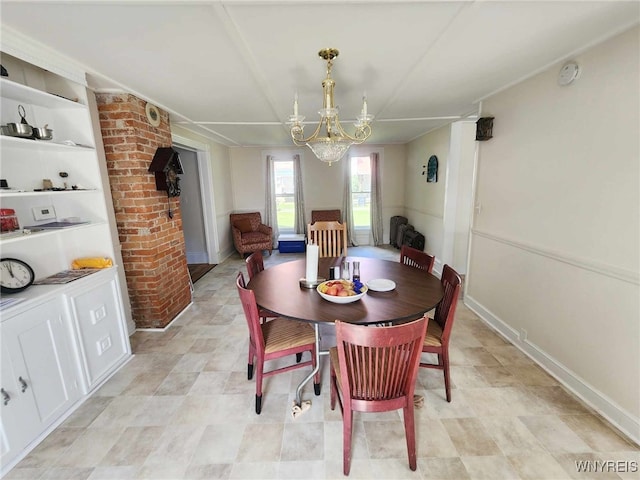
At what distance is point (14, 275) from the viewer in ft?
5.44

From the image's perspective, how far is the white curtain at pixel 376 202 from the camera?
5.93 m

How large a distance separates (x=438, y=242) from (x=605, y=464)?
3.23m

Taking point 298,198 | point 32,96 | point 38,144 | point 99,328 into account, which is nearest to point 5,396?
point 99,328

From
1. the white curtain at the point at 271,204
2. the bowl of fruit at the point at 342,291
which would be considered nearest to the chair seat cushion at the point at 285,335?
the bowl of fruit at the point at 342,291

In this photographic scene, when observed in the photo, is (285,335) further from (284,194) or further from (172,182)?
(284,194)

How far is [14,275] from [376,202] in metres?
5.53

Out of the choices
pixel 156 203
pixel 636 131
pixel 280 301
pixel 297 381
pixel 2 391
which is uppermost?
pixel 636 131

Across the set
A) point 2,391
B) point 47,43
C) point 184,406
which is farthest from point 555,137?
point 2,391

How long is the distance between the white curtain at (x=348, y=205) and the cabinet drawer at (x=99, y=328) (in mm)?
4658

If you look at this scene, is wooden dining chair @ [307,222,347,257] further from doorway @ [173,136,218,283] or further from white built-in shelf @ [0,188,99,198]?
doorway @ [173,136,218,283]

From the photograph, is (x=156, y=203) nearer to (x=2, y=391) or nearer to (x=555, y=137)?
(x=2, y=391)

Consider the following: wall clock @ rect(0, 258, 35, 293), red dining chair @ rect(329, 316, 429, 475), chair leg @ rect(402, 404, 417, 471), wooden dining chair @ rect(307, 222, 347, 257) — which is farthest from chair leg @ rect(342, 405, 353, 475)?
wall clock @ rect(0, 258, 35, 293)

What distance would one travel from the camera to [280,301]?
168cm

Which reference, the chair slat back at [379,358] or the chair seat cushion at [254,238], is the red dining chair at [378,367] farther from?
the chair seat cushion at [254,238]
